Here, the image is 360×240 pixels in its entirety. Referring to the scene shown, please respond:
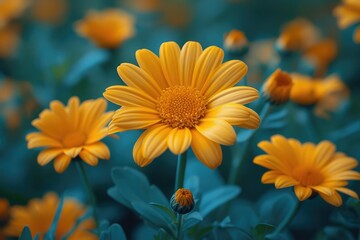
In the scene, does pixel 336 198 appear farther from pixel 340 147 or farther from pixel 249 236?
pixel 340 147

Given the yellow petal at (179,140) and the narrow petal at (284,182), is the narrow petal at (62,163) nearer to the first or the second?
the yellow petal at (179,140)

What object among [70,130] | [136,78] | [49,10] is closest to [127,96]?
[136,78]

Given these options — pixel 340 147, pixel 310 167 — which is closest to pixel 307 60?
pixel 340 147

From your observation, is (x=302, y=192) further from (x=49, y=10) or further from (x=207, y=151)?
(x=49, y=10)

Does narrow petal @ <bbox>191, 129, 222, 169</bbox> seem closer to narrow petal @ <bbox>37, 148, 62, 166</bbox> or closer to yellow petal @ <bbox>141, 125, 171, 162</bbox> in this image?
yellow petal @ <bbox>141, 125, 171, 162</bbox>

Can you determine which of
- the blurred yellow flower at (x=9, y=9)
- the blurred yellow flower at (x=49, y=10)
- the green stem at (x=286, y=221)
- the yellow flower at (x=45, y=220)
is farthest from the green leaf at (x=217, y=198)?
the blurred yellow flower at (x=49, y=10)

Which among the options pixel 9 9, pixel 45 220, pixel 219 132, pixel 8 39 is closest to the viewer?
pixel 219 132
